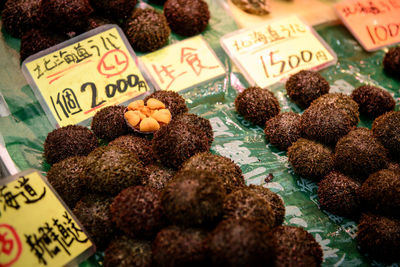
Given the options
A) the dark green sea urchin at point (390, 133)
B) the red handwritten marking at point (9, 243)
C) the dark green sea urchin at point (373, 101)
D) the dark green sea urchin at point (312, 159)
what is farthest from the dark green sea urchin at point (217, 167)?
the dark green sea urchin at point (373, 101)

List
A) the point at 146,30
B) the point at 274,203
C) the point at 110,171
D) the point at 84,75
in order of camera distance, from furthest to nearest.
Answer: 1. the point at 146,30
2. the point at 84,75
3. the point at 274,203
4. the point at 110,171

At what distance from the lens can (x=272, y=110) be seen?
108 inches

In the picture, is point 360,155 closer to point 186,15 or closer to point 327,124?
point 327,124

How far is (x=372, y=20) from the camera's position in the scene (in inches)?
140

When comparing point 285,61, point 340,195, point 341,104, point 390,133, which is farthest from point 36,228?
point 285,61

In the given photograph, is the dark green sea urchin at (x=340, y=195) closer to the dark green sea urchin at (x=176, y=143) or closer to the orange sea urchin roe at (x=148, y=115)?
the dark green sea urchin at (x=176, y=143)

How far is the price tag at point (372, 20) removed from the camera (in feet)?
11.4

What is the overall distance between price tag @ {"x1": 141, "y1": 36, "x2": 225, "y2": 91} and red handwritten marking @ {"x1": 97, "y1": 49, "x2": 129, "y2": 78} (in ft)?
0.73

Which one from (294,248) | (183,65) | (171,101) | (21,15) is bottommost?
(294,248)

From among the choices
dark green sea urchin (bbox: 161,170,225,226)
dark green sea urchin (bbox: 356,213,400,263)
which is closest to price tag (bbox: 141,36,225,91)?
dark green sea urchin (bbox: 161,170,225,226)

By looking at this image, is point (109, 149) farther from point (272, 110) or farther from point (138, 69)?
point (272, 110)

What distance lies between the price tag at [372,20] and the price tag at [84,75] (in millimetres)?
2240

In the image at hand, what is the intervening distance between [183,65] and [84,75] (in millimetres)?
836

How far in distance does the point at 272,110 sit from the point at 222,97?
1.58 ft
